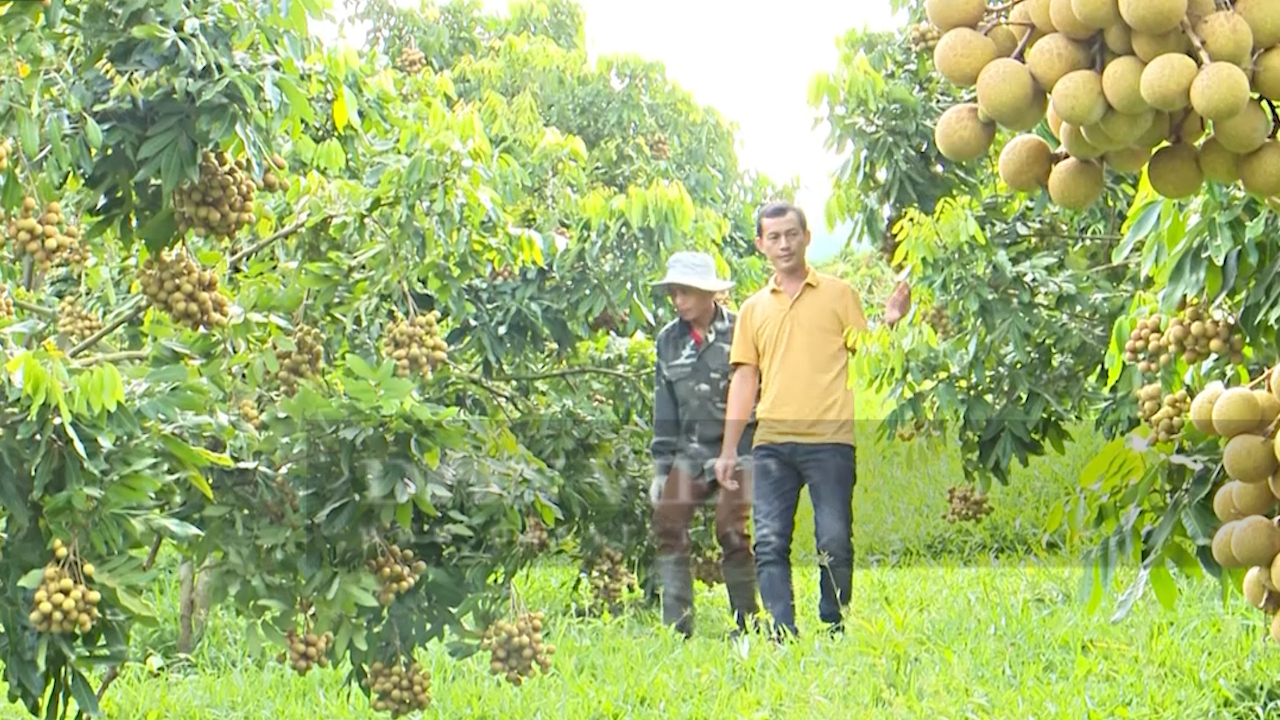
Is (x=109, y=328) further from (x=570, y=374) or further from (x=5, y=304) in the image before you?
(x=570, y=374)

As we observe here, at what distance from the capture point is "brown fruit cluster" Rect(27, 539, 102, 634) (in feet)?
6.76

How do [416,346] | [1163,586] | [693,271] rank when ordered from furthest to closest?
[693,271], [416,346], [1163,586]

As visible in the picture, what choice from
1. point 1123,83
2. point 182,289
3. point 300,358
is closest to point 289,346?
point 300,358

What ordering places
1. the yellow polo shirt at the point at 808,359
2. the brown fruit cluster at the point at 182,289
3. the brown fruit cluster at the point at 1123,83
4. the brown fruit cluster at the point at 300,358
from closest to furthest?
the brown fruit cluster at the point at 1123,83
the brown fruit cluster at the point at 182,289
the brown fruit cluster at the point at 300,358
the yellow polo shirt at the point at 808,359

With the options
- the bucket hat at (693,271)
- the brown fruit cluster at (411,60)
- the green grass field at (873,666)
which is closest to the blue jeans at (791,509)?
the green grass field at (873,666)

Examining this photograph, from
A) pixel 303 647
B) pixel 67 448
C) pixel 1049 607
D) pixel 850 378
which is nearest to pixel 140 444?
pixel 67 448

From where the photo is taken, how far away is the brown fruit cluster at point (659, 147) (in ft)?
20.6

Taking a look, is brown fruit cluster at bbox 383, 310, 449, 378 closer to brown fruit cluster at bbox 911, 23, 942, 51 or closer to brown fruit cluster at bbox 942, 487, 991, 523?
brown fruit cluster at bbox 911, 23, 942, 51

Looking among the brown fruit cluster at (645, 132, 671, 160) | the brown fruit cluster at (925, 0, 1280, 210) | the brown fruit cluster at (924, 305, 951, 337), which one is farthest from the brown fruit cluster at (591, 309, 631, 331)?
the brown fruit cluster at (925, 0, 1280, 210)

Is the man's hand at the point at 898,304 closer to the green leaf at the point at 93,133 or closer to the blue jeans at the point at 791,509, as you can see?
the blue jeans at the point at 791,509

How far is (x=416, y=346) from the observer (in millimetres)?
2621

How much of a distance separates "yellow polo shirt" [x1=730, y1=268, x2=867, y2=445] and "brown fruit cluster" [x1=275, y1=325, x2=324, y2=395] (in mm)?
886

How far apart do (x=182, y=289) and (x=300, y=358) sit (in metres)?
0.48

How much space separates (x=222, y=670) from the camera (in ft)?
12.2
